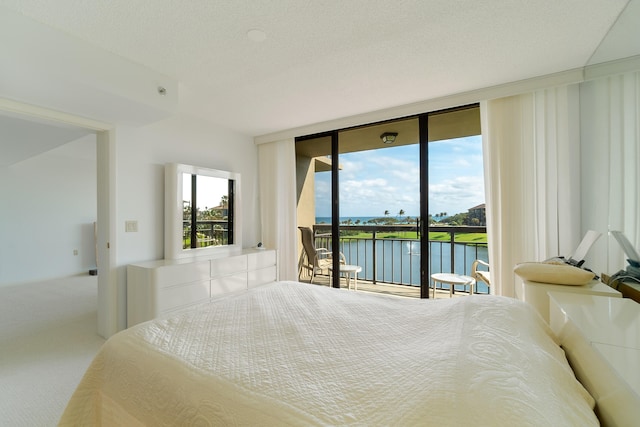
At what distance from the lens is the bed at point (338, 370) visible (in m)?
0.73

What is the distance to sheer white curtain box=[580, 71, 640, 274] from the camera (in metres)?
1.41

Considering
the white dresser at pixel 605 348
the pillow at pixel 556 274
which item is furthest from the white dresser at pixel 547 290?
the white dresser at pixel 605 348

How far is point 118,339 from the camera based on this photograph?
1239 mm

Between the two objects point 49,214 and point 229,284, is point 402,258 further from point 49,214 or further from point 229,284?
point 49,214

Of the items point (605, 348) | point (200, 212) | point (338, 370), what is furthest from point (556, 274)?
point (200, 212)

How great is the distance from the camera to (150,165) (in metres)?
3.08

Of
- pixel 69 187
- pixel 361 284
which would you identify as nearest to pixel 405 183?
pixel 361 284

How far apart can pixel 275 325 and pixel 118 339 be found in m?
0.71

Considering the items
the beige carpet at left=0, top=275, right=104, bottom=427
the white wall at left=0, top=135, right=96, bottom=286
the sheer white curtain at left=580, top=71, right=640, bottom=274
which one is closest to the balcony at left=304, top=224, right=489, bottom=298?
the sheer white curtain at left=580, top=71, right=640, bottom=274

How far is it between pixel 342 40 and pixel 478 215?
2528 mm

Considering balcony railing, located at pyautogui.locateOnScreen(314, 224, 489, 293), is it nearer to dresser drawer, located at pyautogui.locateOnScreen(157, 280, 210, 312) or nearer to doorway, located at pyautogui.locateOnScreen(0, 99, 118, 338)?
dresser drawer, located at pyautogui.locateOnScreen(157, 280, 210, 312)

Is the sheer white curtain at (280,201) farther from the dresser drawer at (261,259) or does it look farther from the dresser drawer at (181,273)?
the dresser drawer at (181,273)

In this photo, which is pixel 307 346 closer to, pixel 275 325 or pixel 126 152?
pixel 275 325

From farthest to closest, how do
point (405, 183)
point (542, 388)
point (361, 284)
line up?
point (361, 284) < point (405, 183) < point (542, 388)
